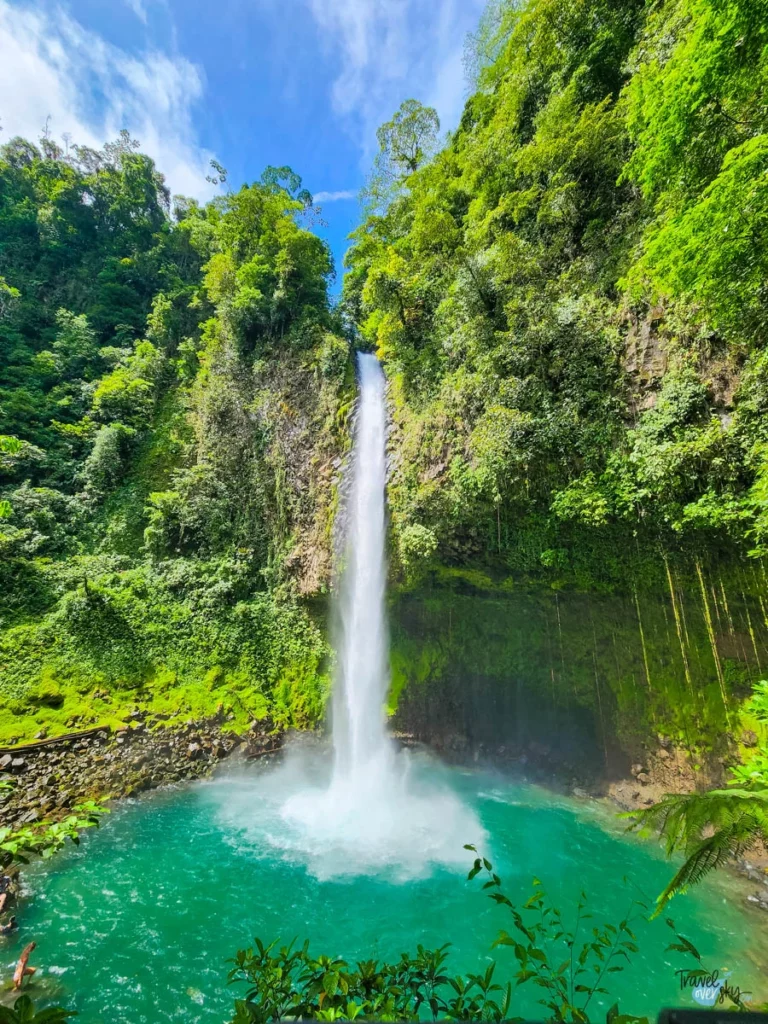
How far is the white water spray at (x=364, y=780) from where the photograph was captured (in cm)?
831

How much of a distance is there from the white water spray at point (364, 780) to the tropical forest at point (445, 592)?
0.30ft

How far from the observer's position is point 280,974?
80.3 inches

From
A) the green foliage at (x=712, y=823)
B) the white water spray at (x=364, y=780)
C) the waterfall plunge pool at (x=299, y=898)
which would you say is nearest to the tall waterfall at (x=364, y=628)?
the white water spray at (x=364, y=780)

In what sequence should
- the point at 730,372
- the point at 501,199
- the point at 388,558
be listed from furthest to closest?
1. the point at 388,558
2. the point at 501,199
3. the point at 730,372

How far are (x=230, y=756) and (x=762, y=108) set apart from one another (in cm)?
1598

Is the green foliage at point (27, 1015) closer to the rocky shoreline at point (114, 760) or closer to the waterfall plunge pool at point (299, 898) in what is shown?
the waterfall plunge pool at point (299, 898)

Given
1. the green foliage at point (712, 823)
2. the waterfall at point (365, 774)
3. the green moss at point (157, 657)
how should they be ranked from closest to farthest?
the green foliage at point (712, 823) → the waterfall at point (365, 774) → the green moss at point (157, 657)

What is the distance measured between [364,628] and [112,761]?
702 centimetres

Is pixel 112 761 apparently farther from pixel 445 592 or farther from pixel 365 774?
pixel 445 592

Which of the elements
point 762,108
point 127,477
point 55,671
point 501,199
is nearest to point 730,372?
point 762,108

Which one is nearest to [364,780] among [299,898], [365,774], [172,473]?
[365,774]

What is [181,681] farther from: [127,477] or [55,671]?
[127,477]

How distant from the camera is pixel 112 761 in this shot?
10.7 metres

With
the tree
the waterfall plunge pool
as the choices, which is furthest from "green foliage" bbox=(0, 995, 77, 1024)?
the tree
